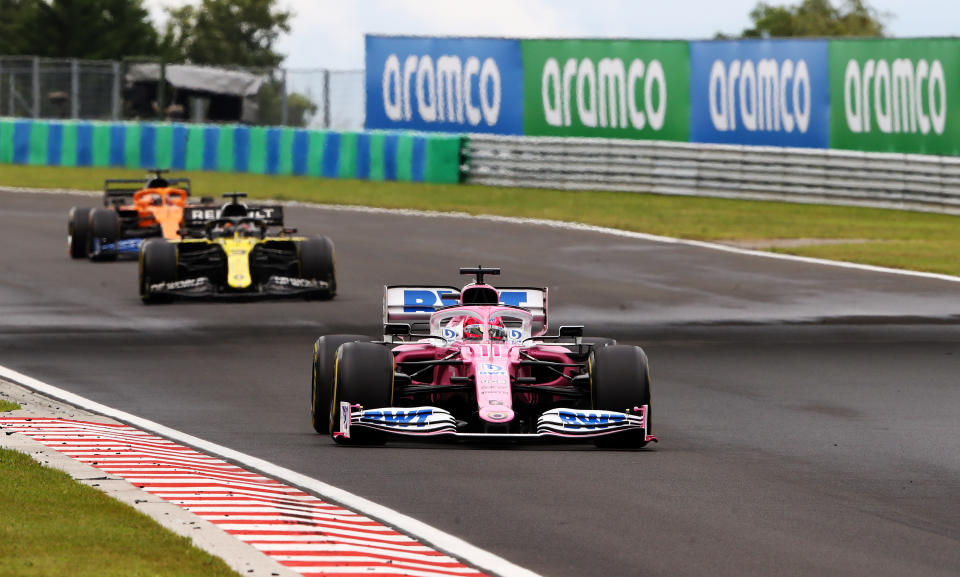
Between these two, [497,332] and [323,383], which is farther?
[497,332]

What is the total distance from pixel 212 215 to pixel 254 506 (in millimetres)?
13872

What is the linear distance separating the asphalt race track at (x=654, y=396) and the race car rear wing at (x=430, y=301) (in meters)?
1.01

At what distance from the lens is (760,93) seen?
125ft

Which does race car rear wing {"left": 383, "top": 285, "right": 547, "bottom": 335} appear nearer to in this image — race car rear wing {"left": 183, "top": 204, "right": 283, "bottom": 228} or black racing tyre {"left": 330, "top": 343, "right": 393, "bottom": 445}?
black racing tyre {"left": 330, "top": 343, "right": 393, "bottom": 445}

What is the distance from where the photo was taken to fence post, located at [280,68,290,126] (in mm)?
50688

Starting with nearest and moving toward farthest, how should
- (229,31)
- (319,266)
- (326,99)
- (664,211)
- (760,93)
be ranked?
(319,266)
(664,211)
(760,93)
(326,99)
(229,31)

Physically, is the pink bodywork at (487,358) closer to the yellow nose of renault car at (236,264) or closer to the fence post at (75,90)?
the yellow nose of renault car at (236,264)

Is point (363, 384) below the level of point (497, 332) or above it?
below

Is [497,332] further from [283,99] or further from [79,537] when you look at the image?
[283,99]

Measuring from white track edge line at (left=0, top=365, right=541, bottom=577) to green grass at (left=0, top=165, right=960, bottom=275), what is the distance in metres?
14.7

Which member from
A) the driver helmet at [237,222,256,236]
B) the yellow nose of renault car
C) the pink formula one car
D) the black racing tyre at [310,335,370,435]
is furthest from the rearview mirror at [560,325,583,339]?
the driver helmet at [237,222,256,236]

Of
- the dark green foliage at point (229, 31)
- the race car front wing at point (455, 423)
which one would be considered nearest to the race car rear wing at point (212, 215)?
the race car front wing at point (455, 423)

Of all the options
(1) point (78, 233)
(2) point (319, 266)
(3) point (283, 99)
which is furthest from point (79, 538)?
(3) point (283, 99)

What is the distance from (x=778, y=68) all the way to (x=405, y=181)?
883 cm
